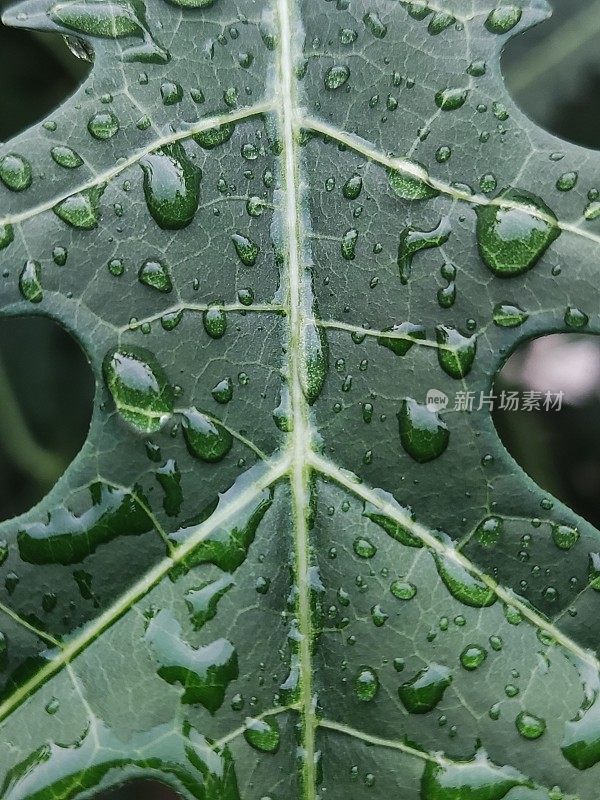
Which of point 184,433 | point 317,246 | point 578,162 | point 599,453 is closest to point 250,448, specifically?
point 184,433

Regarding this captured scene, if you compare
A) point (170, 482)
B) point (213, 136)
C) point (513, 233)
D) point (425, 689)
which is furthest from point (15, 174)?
point (425, 689)

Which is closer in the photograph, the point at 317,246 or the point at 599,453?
the point at 317,246

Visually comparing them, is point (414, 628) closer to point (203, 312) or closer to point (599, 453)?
point (203, 312)

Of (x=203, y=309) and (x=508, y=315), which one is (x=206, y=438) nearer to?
(x=203, y=309)

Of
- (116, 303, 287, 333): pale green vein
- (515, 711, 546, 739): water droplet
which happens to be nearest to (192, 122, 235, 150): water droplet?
(116, 303, 287, 333): pale green vein

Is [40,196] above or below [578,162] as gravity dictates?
below

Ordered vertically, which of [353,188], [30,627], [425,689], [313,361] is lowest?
[30,627]
